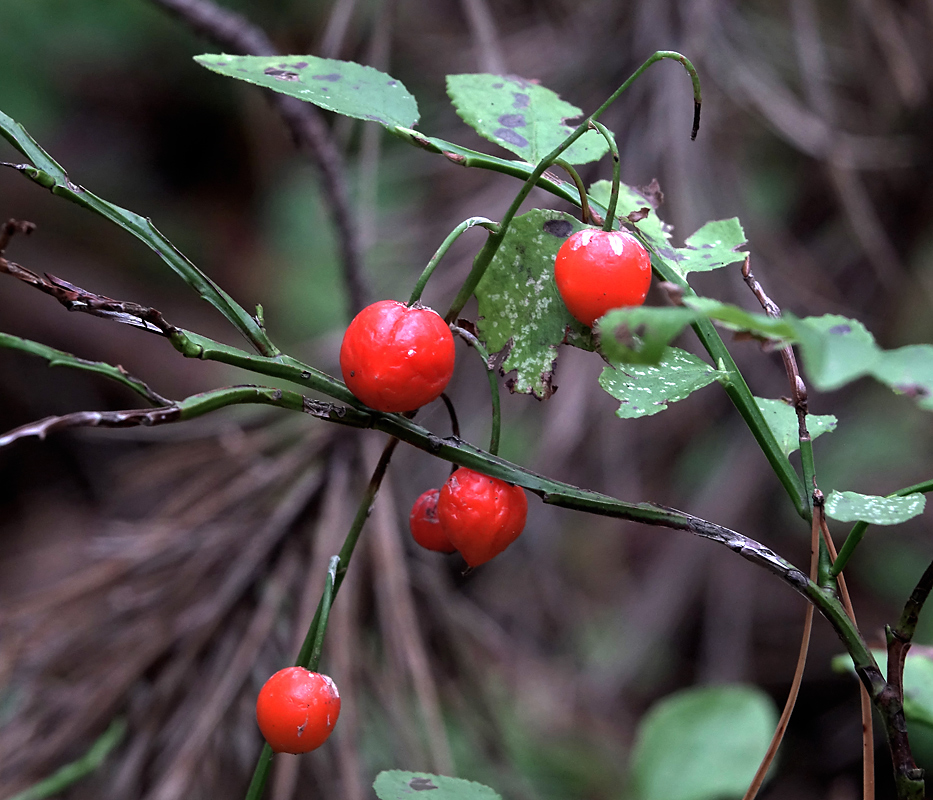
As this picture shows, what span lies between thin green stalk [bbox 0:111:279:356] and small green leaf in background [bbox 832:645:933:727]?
22.2 inches

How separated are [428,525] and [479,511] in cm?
8

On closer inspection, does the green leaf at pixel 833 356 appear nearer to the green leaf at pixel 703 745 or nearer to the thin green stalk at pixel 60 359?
the thin green stalk at pixel 60 359

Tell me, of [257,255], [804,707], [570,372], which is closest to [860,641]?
[570,372]

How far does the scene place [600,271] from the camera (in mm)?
446

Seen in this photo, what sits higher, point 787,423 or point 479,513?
point 787,423

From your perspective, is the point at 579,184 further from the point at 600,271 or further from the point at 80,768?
the point at 80,768

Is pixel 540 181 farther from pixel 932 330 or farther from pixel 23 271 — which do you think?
pixel 932 330

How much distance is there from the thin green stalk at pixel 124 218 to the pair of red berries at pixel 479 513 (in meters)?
0.15

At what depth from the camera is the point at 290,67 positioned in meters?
0.51

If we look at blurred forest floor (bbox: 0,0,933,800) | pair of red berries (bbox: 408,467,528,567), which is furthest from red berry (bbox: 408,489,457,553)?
blurred forest floor (bbox: 0,0,933,800)

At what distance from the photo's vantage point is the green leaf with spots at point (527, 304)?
0.50 metres

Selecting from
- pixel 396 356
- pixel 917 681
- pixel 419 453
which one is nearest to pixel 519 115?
pixel 396 356

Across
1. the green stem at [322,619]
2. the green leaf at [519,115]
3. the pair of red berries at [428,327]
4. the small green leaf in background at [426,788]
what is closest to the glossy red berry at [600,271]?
the pair of red berries at [428,327]

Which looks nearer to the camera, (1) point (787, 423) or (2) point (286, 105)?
(1) point (787, 423)
